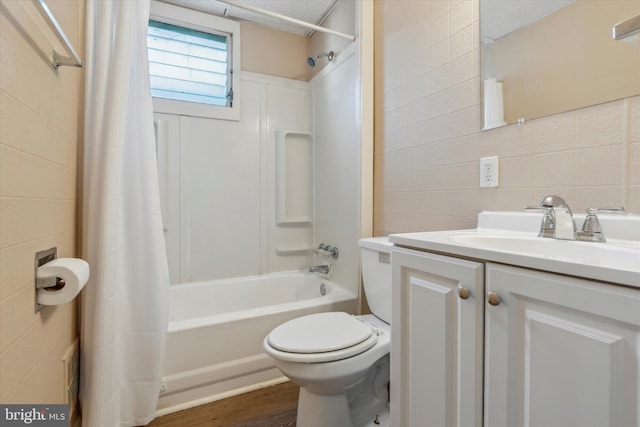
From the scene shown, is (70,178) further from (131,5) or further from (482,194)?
(482,194)

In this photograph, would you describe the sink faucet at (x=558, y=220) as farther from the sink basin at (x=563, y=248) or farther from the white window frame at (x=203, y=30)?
the white window frame at (x=203, y=30)

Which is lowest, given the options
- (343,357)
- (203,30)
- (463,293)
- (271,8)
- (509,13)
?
(343,357)

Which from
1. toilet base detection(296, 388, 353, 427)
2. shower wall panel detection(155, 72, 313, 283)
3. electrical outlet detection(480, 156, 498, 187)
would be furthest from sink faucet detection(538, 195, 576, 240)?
shower wall panel detection(155, 72, 313, 283)

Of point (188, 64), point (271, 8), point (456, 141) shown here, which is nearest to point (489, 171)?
point (456, 141)

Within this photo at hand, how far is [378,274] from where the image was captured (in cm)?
147

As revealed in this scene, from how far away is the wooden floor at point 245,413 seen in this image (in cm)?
140

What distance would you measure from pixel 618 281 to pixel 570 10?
0.93m

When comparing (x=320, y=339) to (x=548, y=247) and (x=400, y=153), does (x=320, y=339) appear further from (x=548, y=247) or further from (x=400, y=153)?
(x=400, y=153)

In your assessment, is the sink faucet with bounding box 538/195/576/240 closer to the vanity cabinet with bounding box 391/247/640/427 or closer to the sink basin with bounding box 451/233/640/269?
the sink basin with bounding box 451/233/640/269

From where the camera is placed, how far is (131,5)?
1.21 meters

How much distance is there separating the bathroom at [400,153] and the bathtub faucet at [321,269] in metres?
0.54

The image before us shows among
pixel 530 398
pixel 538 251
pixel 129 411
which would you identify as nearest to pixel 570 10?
pixel 538 251

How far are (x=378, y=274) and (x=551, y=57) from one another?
1.05 metres

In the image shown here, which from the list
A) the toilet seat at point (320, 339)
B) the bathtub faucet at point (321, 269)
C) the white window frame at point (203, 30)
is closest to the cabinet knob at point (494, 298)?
the toilet seat at point (320, 339)
